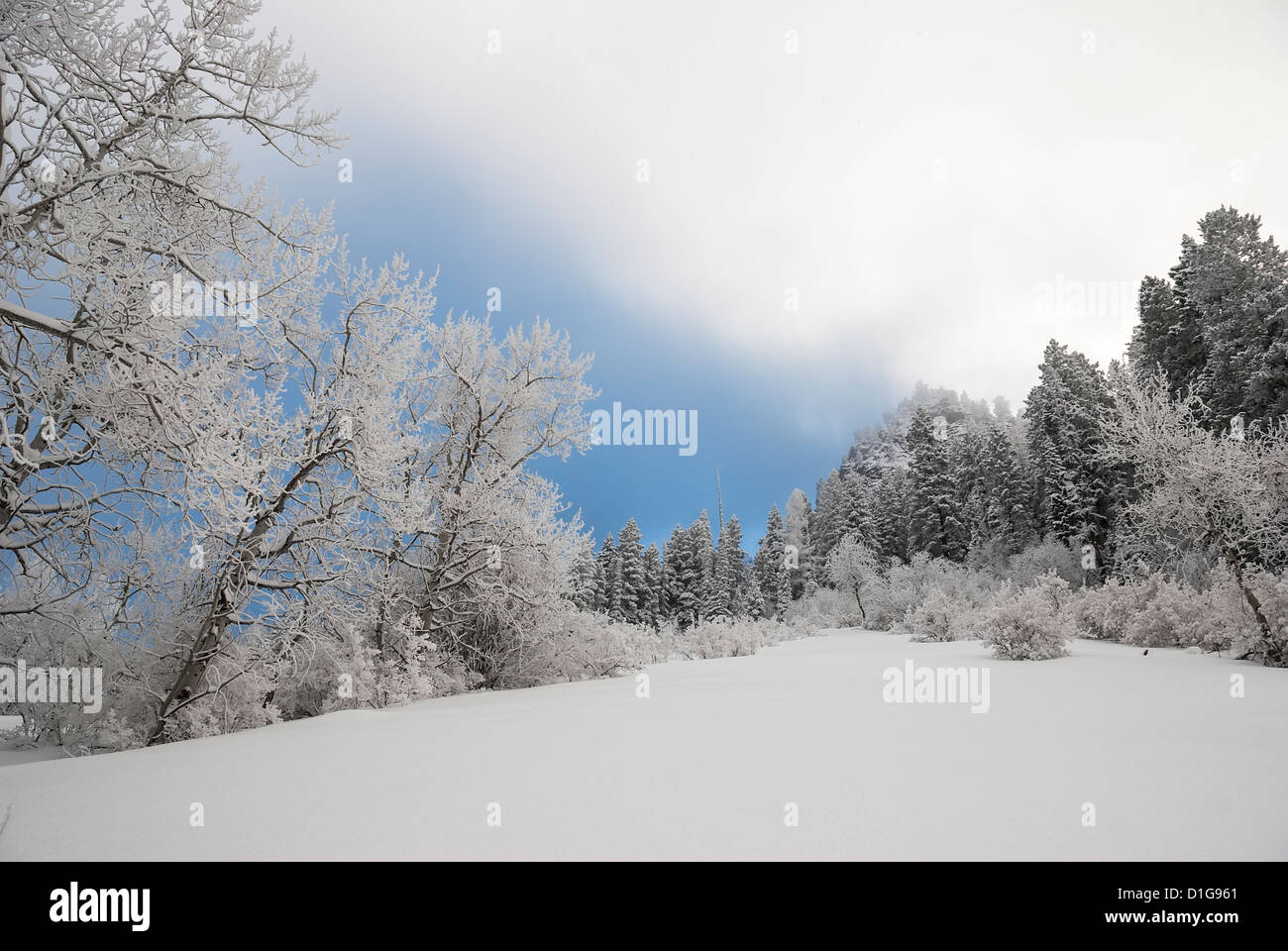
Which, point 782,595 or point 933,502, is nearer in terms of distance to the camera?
point 933,502

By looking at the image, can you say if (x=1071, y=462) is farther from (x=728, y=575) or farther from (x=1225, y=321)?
(x=728, y=575)

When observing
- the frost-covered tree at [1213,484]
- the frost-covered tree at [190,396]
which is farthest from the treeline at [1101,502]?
the frost-covered tree at [190,396]

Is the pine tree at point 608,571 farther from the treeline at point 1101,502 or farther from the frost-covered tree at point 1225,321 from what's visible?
the frost-covered tree at point 1225,321

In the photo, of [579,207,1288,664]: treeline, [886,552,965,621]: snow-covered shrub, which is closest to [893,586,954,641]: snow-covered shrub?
[579,207,1288,664]: treeline

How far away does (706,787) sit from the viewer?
2.91 meters

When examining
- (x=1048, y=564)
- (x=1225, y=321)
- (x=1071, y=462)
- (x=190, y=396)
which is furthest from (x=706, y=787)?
(x=1071, y=462)

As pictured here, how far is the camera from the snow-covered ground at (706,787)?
2.26 metres

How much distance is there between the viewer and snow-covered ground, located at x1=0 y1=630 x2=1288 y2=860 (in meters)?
2.26

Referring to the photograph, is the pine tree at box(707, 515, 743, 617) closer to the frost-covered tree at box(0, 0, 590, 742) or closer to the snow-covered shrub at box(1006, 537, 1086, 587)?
the snow-covered shrub at box(1006, 537, 1086, 587)

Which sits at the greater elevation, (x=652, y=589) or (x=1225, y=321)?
(x=1225, y=321)
